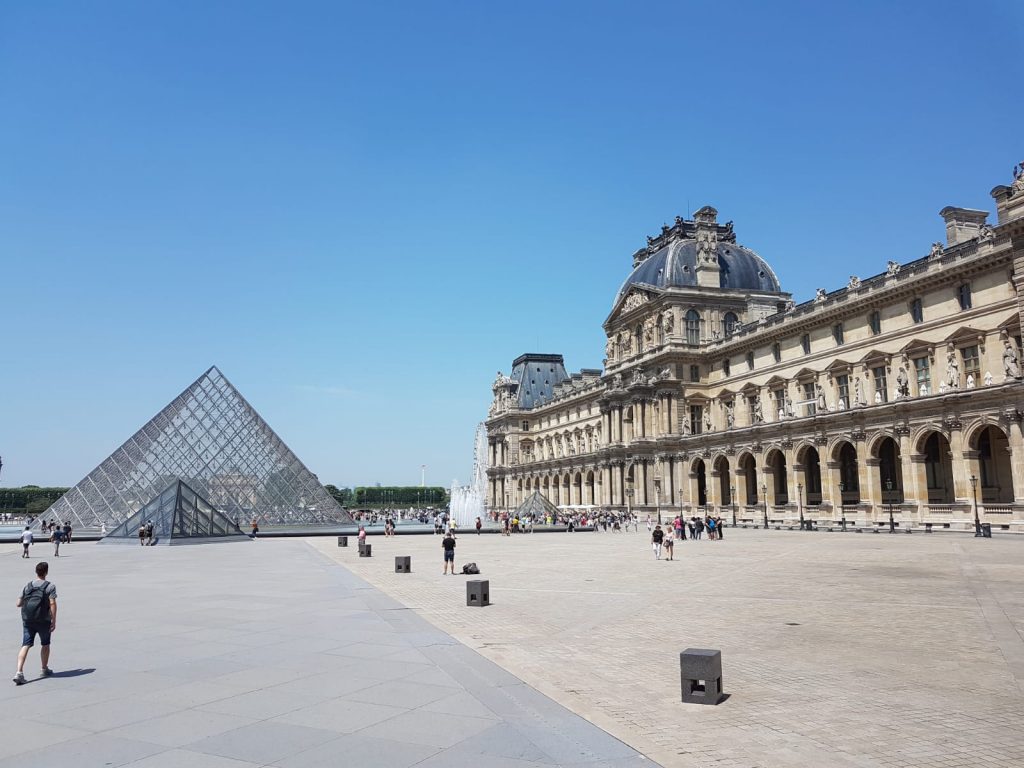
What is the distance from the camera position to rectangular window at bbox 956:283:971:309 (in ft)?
128

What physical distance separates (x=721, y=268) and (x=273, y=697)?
64195mm

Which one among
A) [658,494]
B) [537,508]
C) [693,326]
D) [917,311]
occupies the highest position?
[693,326]

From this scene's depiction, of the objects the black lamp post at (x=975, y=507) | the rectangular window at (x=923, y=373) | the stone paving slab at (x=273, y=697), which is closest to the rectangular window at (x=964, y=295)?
the rectangular window at (x=923, y=373)

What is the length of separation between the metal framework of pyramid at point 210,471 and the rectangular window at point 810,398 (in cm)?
3200

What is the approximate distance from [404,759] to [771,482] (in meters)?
50.1

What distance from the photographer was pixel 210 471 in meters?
49.8

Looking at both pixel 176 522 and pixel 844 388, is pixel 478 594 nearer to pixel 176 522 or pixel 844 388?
pixel 176 522

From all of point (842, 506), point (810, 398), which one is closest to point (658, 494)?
point (810, 398)

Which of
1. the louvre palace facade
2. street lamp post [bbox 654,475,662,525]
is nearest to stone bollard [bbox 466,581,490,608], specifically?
the louvre palace facade

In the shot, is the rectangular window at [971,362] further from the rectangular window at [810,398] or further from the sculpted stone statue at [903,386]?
the rectangular window at [810,398]

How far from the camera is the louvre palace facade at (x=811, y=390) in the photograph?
122 ft

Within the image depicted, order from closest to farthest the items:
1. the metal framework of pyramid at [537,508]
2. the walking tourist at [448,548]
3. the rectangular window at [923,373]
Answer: the walking tourist at [448,548], the rectangular window at [923,373], the metal framework of pyramid at [537,508]

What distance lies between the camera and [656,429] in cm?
6488


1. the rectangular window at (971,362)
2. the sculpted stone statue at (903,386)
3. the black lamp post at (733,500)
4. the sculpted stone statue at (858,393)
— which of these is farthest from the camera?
the black lamp post at (733,500)
